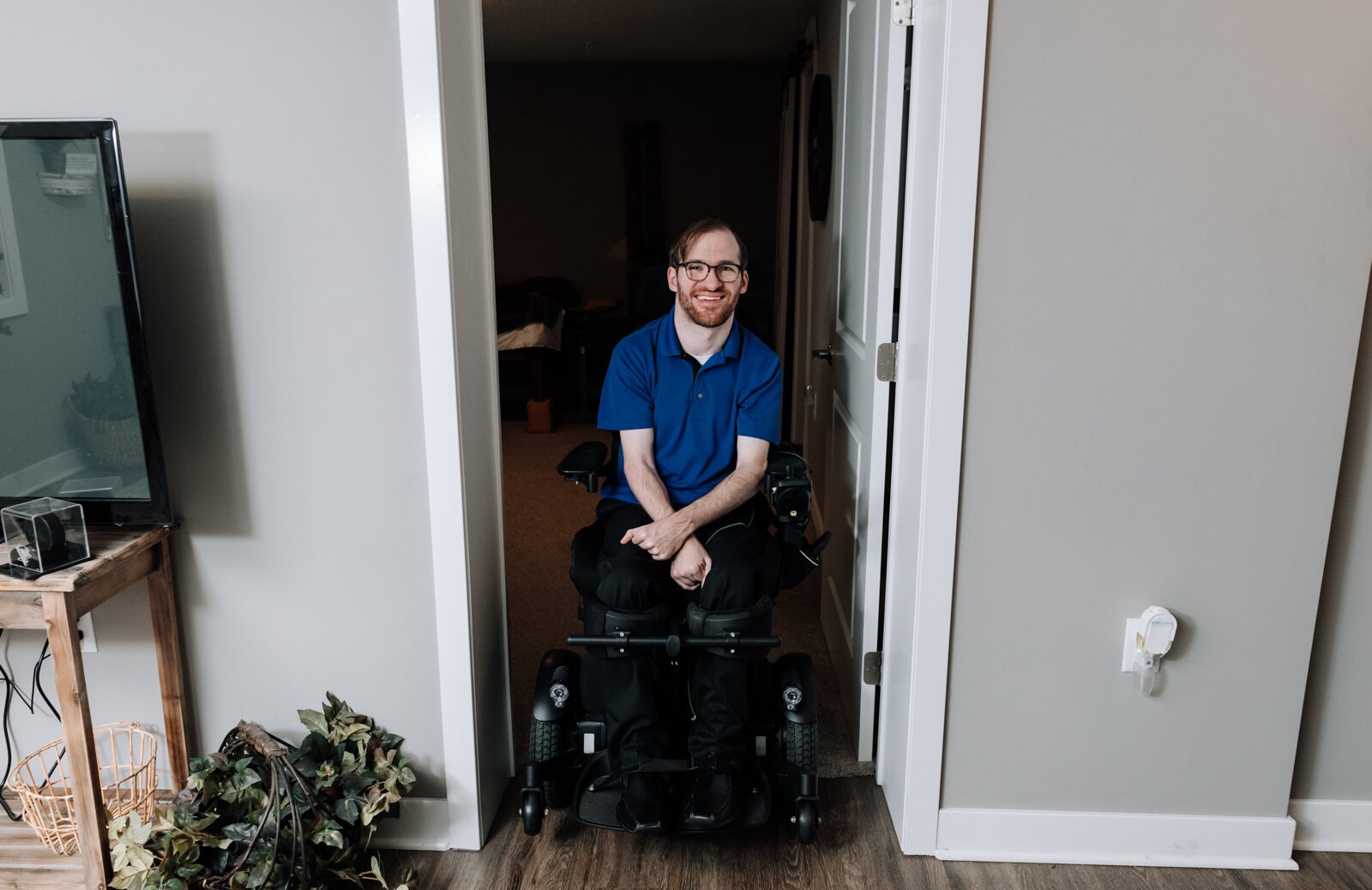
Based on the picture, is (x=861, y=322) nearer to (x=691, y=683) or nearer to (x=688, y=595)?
(x=688, y=595)

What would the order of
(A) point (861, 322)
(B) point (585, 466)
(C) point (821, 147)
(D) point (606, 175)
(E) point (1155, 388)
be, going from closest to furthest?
(E) point (1155, 388) < (B) point (585, 466) < (A) point (861, 322) < (C) point (821, 147) < (D) point (606, 175)

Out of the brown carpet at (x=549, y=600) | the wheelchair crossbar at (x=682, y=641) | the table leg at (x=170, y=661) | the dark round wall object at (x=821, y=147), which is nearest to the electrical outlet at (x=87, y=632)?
the table leg at (x=170, y=661)

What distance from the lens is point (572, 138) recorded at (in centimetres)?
632

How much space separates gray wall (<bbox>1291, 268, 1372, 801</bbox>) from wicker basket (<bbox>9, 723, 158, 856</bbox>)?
2.39 meters

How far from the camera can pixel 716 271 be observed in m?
2.09

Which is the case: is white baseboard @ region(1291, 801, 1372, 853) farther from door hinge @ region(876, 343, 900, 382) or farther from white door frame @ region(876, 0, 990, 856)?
door hinge @ region(876, 343, 900, 382)

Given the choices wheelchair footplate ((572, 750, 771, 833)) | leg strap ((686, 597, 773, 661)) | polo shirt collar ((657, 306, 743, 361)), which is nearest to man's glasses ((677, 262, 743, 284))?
polo shirt collar ((657, 306, 743, 361))

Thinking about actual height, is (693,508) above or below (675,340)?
below

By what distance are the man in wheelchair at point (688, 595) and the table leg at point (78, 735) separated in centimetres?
77

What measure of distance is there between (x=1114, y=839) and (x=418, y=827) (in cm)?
144

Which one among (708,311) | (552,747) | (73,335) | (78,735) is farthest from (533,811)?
(73,335)

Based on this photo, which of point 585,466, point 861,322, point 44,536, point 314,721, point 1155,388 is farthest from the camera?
point 861,322

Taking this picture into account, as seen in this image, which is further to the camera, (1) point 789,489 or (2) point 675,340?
(2) point 675,340

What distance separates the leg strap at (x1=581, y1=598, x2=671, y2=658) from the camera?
196 centimetres
